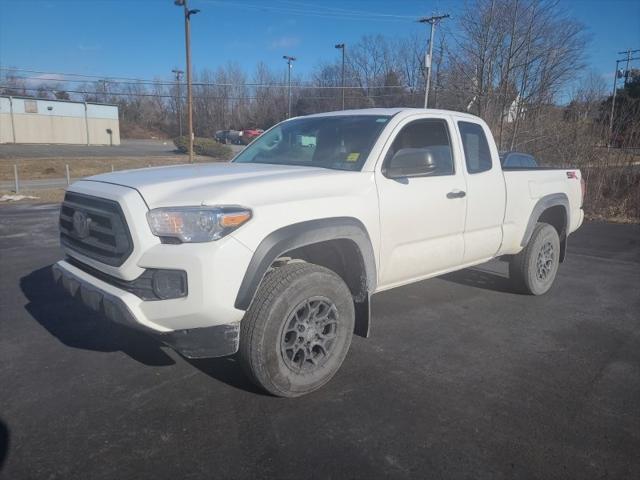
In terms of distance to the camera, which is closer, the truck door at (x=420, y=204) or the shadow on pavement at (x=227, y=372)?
the shadow on pavement at (x=227, y=372)

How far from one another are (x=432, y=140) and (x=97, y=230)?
287cm

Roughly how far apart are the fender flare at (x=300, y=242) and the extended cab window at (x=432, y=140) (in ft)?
3.36

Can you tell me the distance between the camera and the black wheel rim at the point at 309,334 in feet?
10.2

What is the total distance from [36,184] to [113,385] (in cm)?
1832

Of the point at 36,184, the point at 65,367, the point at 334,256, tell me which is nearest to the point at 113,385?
the point at 65,367

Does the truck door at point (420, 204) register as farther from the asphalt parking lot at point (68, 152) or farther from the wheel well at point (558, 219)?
the asphalt parking lot at point (68, 152)

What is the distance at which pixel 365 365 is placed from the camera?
3697mm

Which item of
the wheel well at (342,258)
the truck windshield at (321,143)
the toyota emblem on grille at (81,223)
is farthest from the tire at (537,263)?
the toyota emblem on grille at (81,223)

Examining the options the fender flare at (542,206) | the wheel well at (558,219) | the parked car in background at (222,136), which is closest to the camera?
the fender flare at (542,206)

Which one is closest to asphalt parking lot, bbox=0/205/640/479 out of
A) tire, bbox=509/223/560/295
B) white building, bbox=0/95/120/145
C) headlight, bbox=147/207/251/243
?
tire, bbox=509/223/560/295

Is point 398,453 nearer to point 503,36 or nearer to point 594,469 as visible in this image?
point 594,469

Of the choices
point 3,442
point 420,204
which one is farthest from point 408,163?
point 3,442

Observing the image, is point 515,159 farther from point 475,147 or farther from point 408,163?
point 408,163

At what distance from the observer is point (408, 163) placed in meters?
3.64
